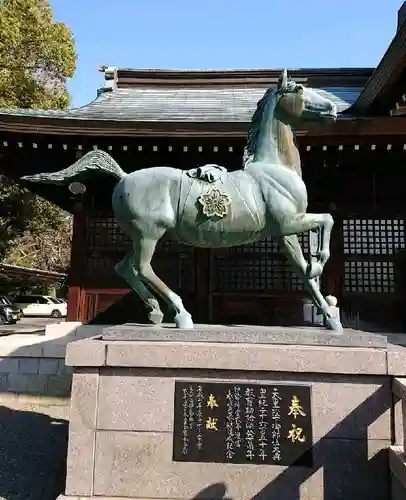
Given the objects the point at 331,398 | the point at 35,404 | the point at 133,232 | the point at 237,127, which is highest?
the point at 237,127

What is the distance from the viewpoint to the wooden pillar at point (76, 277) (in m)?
7.69

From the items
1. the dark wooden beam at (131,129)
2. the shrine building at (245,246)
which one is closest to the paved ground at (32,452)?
the shrine building at (245,246)

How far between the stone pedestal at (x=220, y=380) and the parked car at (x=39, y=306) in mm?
26038

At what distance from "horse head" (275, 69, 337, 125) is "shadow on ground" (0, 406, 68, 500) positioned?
395 centimetres

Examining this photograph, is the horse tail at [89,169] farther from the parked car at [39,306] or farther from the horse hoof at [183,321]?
the parked car at [39,306]

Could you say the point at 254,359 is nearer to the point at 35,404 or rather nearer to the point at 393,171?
the point at 35,404

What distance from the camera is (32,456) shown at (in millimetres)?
4395

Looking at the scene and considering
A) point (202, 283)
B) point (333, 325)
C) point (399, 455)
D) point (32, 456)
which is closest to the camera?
point (399, 455)

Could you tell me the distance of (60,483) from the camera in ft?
12.3

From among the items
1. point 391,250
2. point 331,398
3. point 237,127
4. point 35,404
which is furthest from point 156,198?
point 391,250

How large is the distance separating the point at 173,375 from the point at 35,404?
469cm

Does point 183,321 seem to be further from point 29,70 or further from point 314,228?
point 29,70

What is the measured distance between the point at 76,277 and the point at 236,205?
16.4 ft

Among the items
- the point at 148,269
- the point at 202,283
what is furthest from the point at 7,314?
the point at 148,269
